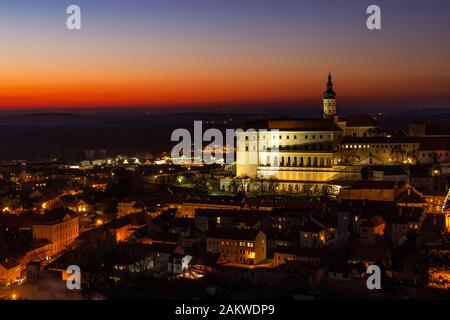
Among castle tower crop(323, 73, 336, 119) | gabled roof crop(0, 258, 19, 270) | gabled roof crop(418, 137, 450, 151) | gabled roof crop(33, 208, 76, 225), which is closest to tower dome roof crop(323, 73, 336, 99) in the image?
castle tower crop(323, 73, 336, 119)

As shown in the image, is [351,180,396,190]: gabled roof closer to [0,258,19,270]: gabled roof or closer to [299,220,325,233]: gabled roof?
[299,220,325,233]: gabled roof

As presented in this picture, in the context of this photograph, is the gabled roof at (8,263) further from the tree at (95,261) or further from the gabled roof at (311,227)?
the gabled roof at (311,227)

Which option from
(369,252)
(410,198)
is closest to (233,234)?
(369,252)

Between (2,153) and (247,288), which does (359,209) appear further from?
(2,153)

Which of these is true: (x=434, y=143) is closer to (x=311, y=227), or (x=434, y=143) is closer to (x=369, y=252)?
(x=311, y=227)

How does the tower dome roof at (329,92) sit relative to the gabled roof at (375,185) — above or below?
above

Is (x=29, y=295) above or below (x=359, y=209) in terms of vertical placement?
below

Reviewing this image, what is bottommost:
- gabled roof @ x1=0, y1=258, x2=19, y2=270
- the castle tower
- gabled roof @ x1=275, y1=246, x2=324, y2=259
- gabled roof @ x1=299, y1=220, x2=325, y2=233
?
gabled roof @ x1=0, y1=258, x2=19, y2=270

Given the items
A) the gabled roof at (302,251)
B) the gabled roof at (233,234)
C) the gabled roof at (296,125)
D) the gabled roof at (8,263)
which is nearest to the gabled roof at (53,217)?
the gabled roof at (8,263)

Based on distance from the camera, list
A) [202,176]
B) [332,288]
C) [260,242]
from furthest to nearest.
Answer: [202,176] → [260,242] → [332,288]
